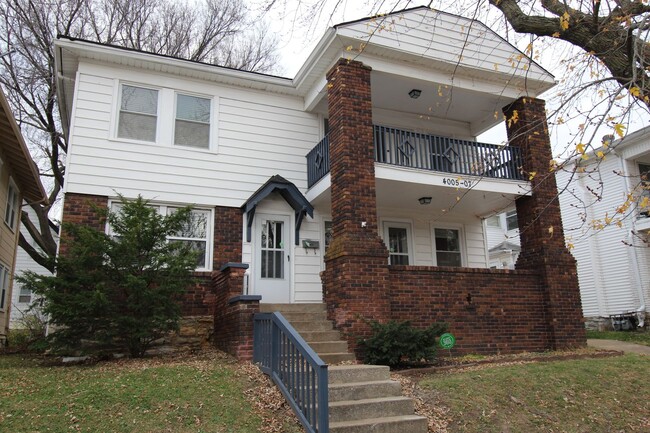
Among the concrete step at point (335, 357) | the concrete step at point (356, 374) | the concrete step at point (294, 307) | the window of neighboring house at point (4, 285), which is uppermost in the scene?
the window of neighboring house at point (4, 285)

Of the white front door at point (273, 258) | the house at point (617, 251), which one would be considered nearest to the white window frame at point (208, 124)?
the white front door at point (273, 258)

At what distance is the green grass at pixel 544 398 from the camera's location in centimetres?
637

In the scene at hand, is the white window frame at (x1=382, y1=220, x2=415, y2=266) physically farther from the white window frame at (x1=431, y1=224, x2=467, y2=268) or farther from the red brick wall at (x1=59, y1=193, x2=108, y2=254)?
the red brick wall at (x1=59, y1=193, x2=108, y2=254)

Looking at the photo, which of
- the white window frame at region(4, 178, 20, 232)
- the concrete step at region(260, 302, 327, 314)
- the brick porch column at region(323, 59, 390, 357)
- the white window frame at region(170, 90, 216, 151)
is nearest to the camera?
the brick porch column at region(323, 59, 390, 357)

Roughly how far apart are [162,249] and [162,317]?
1.25 m

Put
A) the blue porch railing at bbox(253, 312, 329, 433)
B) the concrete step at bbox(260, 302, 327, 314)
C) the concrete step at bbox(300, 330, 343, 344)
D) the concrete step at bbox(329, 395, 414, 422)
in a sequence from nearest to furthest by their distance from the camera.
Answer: the blue porch railing at bbox(253, 312, 329, 433)
the concrete step at bbox(329, 395, 414, 422)
the concrete step at bbox(300, 330, 343, 344)
the concrete step at bbox(260, 302, 327, 314)

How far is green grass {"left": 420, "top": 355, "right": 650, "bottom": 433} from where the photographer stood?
20.9 ft

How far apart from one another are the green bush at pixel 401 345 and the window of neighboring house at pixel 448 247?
18.2 feet

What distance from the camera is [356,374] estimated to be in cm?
697

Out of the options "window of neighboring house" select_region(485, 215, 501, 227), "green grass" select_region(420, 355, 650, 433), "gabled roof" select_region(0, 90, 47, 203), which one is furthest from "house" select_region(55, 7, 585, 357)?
"window of neighboring house" select_region(485, 215, 501, 227)

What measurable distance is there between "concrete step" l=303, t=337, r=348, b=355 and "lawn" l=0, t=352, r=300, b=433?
150cm

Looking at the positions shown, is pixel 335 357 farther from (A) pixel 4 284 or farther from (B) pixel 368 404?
(A) pixel 4 284

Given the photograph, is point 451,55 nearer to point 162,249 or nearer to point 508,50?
point 508,50

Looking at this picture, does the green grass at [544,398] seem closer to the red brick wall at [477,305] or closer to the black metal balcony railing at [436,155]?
the red brick wall at [477,305]
